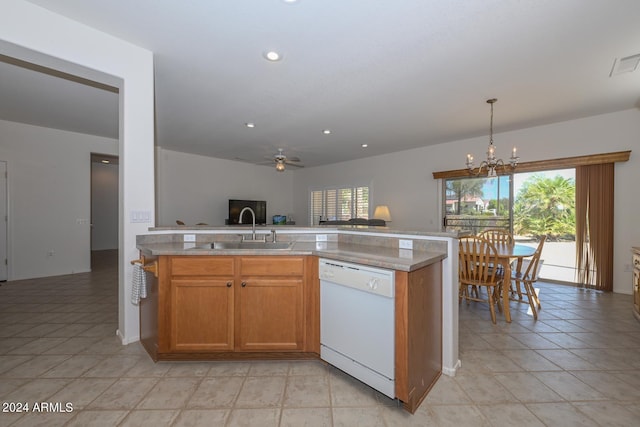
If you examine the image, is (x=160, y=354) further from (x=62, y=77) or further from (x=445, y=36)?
(x=445, y=36)

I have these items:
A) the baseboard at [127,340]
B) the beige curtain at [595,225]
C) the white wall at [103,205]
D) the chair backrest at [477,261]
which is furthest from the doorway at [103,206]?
the beige curtain at [595,225]

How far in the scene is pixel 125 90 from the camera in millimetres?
2346

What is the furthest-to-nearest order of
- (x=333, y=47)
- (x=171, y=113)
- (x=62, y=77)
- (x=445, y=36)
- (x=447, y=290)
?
(x=171, y=113) → (x=62, y=77) → (x=333, y=47) → (x=445, y=36) → (x=447, y=290)

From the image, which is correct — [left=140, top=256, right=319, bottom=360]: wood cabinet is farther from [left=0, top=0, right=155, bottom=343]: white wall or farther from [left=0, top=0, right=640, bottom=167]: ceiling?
[left=0, top=0, right=640, bottom=167]: ceiling

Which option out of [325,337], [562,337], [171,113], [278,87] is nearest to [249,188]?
[171,113]

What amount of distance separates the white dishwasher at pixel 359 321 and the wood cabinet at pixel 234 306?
13 centimetres

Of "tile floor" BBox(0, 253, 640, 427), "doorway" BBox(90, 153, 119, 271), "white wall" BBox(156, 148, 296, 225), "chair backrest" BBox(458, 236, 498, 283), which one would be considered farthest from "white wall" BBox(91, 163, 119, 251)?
"chair backrest" BBox(458, 236, 498, 283)

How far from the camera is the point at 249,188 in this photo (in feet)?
26.3

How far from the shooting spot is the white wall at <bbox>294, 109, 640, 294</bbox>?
3930 millimetres

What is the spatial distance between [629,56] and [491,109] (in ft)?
4.40

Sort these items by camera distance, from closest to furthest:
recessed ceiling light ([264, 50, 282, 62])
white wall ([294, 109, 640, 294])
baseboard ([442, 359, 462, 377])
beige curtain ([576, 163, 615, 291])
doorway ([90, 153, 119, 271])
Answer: baseboard ([442, 359, 462, 377]) → recessed ceiling light ([264, 50, 282, 62]) → white wall ([294, 109, 640, 294]) → beige curtain ([576, 163, 615, 291]) → doorway ([90, 153, 119, 271])

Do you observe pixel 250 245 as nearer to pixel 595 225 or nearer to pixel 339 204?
pixel 595 225

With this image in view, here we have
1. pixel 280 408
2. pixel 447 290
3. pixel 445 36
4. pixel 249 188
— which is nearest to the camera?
pixel 280 408

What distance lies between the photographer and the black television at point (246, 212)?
7.33 meters
